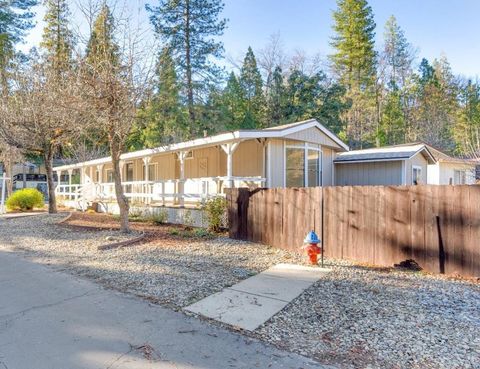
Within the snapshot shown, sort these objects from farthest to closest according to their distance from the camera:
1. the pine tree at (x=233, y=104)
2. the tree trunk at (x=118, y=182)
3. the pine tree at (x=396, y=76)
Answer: the pine tree at (x=396, y=76) < the pine tree at (x=233, y=104) < the tree trunk at (x=118, y=182)

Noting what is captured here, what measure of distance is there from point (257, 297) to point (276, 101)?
2424cm

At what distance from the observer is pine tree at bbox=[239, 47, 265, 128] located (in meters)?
28.7

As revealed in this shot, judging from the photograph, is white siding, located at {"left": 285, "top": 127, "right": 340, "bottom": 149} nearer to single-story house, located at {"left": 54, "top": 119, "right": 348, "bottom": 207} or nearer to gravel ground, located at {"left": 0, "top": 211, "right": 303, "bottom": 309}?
single-story house, located at {"left": 54, "top": 119, "right": 348, "bottom": 207}

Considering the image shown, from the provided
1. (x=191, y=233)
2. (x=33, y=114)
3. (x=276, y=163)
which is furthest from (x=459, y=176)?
(x=33, y=114)

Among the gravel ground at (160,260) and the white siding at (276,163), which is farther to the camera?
the white siding at (276,163)

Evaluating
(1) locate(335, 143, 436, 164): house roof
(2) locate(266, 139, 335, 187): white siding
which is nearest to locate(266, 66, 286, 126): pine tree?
(1) locate(335, 143, 436, 164): house roof

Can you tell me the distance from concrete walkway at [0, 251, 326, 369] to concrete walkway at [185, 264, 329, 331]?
0.29 meters

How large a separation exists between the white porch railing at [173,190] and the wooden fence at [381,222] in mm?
2805

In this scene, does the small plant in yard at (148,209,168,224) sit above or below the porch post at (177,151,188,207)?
below

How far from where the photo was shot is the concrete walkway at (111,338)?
2973 mm

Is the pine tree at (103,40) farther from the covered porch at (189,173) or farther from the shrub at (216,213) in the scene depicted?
the shrub at (216,213)

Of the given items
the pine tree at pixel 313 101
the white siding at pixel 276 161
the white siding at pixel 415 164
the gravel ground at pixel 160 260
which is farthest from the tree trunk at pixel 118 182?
the pine tree at pixel 313 101

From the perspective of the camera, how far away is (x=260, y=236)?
8.08 meters

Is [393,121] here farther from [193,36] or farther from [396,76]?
[193,36]
